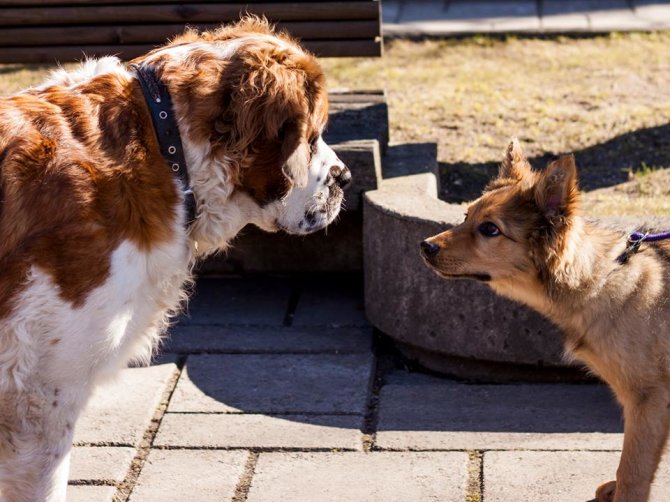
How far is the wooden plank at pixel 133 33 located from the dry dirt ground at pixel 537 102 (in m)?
0.90

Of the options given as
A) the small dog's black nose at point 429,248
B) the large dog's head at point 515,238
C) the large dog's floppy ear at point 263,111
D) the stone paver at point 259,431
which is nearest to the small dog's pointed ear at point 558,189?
the large dog's head at point 515,238

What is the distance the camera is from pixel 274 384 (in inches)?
209

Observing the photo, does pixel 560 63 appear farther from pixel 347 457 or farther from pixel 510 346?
pixel 347 457

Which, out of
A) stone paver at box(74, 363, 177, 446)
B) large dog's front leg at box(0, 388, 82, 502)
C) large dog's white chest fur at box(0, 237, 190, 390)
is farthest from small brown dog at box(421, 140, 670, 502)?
large dog's front leg at box(0, 388, 82, 502)

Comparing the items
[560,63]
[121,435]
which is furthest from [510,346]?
[560,63]

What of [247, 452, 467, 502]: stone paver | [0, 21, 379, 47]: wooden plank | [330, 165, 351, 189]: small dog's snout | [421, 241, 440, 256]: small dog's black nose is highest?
[330, 165, 351, 189]: small dog's snout

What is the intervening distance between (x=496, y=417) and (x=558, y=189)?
1.22 meters

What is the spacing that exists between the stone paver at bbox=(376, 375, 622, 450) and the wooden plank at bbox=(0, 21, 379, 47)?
2.19 meters

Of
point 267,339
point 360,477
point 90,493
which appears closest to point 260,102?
point 360,477

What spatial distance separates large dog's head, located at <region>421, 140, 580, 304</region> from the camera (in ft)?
14.2

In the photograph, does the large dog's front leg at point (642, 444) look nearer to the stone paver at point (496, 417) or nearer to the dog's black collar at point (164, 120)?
the stone paver at point (496, 417)

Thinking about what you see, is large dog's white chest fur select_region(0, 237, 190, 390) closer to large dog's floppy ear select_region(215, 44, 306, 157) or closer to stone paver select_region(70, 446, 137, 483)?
large dog's floppy ear select_region(215, 44, 306, 157)

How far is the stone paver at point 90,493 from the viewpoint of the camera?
438 centimetres

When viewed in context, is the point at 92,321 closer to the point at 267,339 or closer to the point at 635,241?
the point at 635,241
